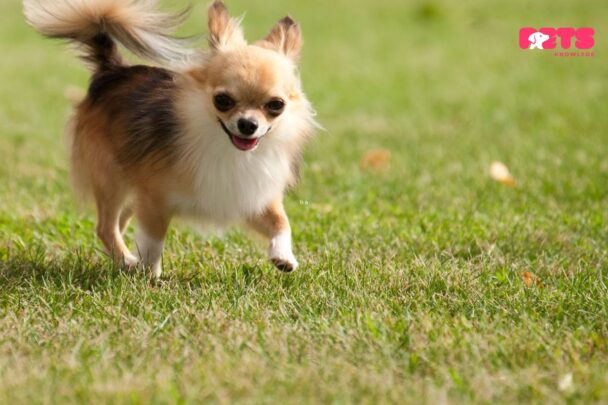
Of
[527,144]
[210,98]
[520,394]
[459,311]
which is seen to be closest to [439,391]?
[520,394]

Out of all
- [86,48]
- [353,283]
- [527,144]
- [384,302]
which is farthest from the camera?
[527,144]

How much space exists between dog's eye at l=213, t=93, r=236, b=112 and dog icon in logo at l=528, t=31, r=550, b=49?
10.0 metres

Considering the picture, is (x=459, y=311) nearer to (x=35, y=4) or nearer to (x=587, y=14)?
(x=35, y=4)

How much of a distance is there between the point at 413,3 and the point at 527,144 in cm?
1064

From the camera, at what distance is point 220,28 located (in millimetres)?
4430

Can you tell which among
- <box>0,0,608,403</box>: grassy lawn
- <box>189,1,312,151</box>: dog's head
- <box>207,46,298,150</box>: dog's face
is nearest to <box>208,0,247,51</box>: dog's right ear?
<box>189,1,312,151</box>: dog's head

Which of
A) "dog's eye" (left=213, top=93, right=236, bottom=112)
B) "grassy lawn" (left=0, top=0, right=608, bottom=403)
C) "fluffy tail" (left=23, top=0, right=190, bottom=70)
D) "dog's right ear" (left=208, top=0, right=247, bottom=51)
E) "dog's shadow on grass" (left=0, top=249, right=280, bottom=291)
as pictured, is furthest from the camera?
"fluffy tail" (left=23, top=0, right=190, bottom=70)

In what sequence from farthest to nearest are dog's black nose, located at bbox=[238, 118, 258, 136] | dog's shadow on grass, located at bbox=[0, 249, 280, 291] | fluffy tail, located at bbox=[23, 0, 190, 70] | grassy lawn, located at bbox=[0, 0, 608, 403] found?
1. fluffy tail, located at bbox=[23, 0, 190, 70]
2. dog's shadow on grass, located at bbox=[0, 249, 280, 291]
3. dog's black nose, located at bbox=[238, 118, 258, 136]
4. grassy lawn, located at bbox=[0, 0, 608, 403]

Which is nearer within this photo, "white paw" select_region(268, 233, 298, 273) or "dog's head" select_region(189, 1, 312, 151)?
"dog's head" select_region(189, 1, 312, 151)

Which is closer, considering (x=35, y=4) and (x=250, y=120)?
(x=250, y=120)

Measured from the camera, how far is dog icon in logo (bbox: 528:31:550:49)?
13.4 meters

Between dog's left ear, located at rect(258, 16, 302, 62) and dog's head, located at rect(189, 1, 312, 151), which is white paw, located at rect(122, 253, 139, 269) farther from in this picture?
dog's left ear, located at rect(258, 16, 302, 62)

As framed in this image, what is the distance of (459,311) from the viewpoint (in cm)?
397
